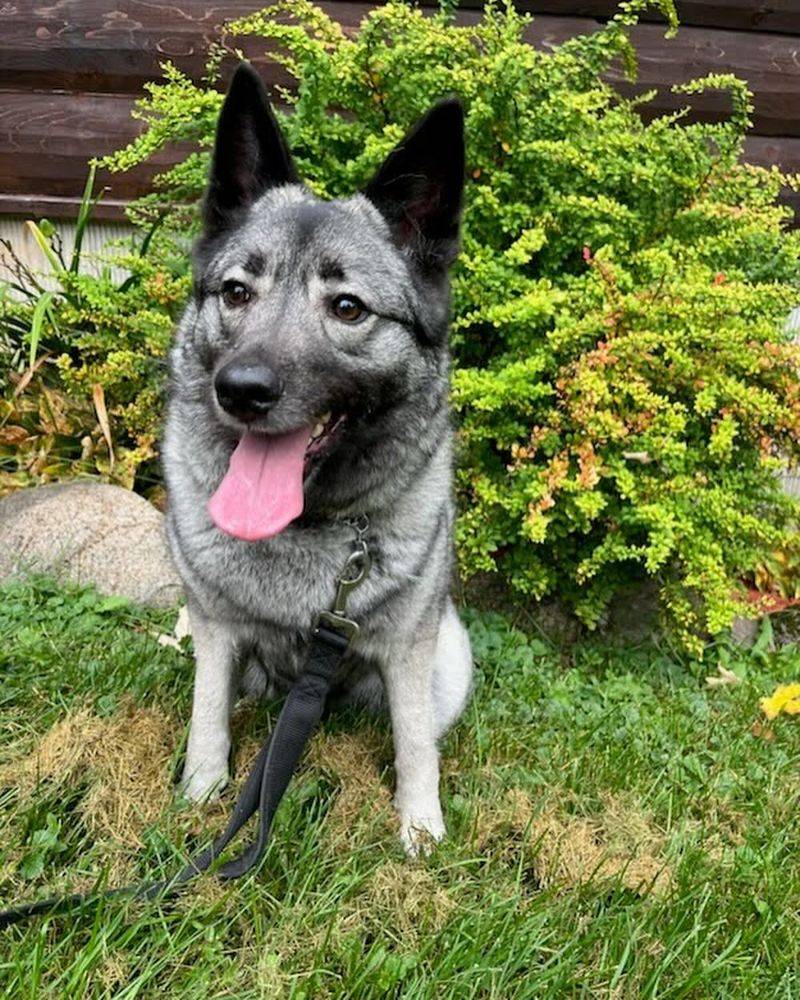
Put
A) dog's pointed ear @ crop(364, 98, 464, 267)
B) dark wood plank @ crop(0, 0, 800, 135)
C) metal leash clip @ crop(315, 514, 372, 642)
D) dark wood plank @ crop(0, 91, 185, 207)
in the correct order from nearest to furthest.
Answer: dog's pointed ear @ crop(364, 98, 464, 267) < metal leash clip @ crop(315, 514, 372, 642) < dark wood plank @ crop(0, 0, 800, 135) < dark wood plank @ crop(0, 91, 185, 207)

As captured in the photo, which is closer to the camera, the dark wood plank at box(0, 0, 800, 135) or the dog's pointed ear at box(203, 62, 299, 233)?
the dog's pointed ear at box(203, 62, 299, 233)

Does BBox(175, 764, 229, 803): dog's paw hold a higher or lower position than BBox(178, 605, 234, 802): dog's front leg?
lower

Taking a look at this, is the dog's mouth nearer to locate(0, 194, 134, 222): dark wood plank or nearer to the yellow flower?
the yellow flower

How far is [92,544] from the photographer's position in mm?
3361

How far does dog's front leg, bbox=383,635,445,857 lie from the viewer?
220 centimetres

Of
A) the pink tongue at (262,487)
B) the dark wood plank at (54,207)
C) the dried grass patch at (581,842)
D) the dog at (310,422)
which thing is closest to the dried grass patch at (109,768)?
the dog at (310,422)

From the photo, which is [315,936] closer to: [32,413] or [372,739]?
[372,739]

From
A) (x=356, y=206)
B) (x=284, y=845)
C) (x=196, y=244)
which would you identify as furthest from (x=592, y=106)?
(x=284, y=845)

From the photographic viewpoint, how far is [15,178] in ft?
15.6

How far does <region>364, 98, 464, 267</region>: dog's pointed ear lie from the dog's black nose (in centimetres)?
60

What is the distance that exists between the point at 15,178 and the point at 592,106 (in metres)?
3.33

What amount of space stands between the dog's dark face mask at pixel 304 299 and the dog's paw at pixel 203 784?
0.74m

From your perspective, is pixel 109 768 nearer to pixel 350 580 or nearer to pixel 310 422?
pixel 350 580

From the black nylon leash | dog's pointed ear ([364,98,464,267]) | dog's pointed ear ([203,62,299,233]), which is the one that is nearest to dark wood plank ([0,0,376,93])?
dog's pointed ear ([203,62,299,233])
